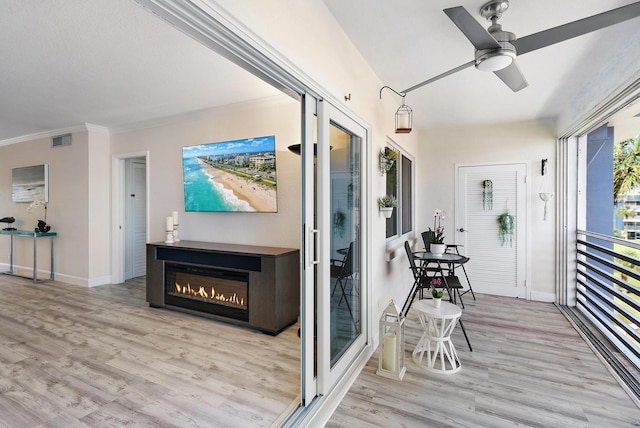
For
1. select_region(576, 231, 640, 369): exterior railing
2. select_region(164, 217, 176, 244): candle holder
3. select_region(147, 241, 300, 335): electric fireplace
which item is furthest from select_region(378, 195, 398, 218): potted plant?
select_region(164, 217, 176, 244): candle holder

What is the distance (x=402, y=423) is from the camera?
192 centimetres

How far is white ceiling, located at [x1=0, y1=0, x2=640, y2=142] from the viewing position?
2.08 meters

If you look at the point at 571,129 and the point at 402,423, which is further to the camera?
the point at 571,129

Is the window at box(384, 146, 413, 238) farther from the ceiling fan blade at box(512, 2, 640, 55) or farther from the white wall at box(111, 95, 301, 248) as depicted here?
the ceiling fan blade at box(512, 2, 640, 55)

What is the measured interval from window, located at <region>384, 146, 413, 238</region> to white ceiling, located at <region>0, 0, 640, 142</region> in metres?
0.70

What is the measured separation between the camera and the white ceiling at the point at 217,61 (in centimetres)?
208

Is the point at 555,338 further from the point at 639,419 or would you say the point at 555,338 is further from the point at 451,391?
the point at 451,391

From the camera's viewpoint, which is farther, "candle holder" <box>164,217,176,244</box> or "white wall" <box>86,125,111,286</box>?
"white wall" <box>86,125,111,286</box>

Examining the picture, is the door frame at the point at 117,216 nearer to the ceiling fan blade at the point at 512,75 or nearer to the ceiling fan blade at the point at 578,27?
the ceiling fan blade at the point at 512,75

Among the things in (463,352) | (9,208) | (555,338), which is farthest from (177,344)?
(9,208)

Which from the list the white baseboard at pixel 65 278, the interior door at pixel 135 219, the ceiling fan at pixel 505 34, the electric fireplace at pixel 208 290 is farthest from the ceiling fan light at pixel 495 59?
the white baseboard at pixel 65 278

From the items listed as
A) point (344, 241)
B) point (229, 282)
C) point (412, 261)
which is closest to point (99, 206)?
point (229, 282)

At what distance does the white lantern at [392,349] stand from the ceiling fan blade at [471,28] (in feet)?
5.97

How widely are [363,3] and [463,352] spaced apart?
285 cm
